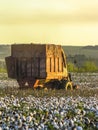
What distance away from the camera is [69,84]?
115ft

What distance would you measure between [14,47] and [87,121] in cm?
1906

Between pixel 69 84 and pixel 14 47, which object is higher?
pixel 14 47

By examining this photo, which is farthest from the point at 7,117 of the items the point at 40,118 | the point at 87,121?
the point at 87,121

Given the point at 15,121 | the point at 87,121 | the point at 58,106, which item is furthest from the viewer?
the point at 58,106

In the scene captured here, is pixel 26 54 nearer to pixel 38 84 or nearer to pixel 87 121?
pixel 38 84

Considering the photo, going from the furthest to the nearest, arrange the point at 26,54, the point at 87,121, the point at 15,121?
the point at 26,54 → the point at 87,121 → the point at 15,121

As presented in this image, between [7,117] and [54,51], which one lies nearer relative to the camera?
[7,117]

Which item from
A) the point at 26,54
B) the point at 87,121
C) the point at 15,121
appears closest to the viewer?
the point at 15,121

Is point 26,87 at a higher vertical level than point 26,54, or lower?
lower

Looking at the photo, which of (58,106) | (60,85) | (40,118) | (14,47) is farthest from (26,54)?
(40,118)

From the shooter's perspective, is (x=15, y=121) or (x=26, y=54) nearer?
(x=15, y=121)

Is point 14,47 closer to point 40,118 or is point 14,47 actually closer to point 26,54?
point 26,54

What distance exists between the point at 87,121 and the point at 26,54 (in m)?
18.5

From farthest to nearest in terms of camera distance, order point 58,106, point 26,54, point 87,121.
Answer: point 26,54 → point 58,106 → point 87,121
